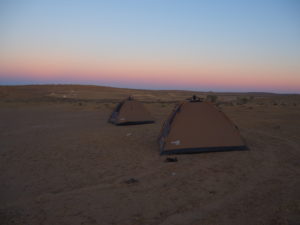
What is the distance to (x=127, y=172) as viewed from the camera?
22.5 ft

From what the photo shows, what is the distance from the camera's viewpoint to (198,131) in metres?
8.62

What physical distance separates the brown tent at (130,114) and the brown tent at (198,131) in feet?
21.8

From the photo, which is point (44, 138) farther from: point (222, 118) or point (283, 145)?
point (283, 145)

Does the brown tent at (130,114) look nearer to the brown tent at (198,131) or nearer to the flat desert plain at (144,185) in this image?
the flat desert plain at (144,185)

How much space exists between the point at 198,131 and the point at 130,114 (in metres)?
7.45

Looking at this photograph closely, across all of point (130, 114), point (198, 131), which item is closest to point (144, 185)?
point (198, 131)

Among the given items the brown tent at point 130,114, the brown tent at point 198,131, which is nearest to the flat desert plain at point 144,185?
the brown tent at point 198,131

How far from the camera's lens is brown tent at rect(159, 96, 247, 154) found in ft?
27.8

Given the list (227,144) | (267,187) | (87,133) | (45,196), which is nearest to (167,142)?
(227,144)

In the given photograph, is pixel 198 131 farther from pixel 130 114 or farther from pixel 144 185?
pixel 130 114

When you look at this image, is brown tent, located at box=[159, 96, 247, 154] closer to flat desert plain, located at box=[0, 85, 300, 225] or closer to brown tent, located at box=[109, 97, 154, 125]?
flat desert plain, located at box=[0, 85, 300, 225]

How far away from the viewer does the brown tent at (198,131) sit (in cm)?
848

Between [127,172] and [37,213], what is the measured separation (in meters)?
2.65

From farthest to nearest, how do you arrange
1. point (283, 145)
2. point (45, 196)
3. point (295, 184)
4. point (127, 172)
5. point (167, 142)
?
1. point (283, 145)
2. point (167, 142)
3. point (127, 172)
4. point (295, 184)
5. point (45, 196)
